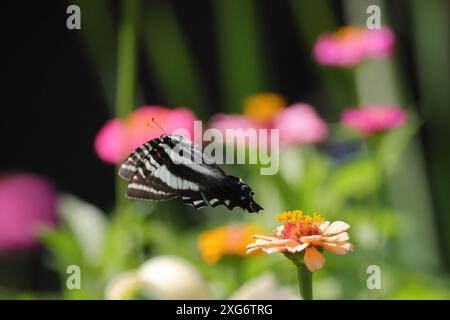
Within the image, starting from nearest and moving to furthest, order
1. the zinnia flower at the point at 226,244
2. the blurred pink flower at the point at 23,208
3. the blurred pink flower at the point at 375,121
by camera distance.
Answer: the zinnia flower at the point at 226,244 < the blurred pink flower at the point at 375,121 < the blurred pink flower at the point at 23,208

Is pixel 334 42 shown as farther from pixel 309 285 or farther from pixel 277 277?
pixel 309 285

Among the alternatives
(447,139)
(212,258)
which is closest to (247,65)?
(447,139)

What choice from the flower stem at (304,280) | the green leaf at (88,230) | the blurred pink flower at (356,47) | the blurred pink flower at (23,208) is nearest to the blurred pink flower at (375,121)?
the blurred pink flower at (356,47)

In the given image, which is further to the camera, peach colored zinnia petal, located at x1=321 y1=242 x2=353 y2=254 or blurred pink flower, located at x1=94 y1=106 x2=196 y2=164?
blurred pink flower, located at x1=94 y1=106 x2=196 y2=164

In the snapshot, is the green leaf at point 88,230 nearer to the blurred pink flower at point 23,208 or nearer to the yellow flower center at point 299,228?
the blurred pink flower at point 23,208

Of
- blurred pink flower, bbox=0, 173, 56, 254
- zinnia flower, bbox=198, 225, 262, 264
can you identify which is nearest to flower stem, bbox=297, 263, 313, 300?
zinnia flower, bbox=198, 225, 262, 264

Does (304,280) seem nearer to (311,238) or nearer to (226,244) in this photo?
(311,238)

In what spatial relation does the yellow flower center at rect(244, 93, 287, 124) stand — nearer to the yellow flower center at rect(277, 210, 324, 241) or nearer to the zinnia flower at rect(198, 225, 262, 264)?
the zinnia flower at rect(198, 225, 262, 264)
